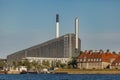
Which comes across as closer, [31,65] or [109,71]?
[109,71]

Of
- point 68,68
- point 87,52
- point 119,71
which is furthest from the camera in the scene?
point 87,52

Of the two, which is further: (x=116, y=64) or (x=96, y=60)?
(x=96, y=60)

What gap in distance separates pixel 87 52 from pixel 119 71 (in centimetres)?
3219

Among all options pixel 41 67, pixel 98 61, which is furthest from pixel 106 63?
pixel 41 67

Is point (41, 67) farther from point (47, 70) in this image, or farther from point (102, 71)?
point (102, 71)

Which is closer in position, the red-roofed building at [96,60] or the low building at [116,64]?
the low building at [116,64]

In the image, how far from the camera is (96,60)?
18250 cm

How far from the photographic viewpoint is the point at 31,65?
19812 centimetres

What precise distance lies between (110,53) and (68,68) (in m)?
19.4

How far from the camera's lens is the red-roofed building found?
7144 inches

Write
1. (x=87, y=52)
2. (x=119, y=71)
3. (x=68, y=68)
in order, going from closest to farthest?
(x=119, y=71) < (x=68, y=68) < (x=87, y=52)

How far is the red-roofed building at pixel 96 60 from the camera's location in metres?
181

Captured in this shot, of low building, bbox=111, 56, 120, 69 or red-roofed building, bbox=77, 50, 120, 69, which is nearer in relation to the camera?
low building, bbox=111, 56, 120, 69

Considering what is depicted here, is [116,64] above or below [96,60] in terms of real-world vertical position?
below
